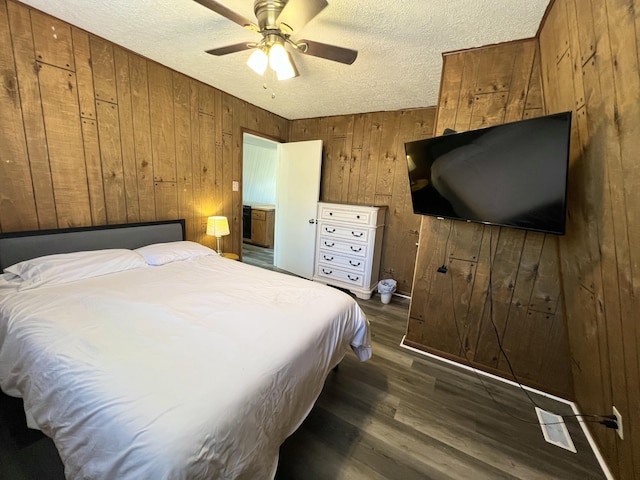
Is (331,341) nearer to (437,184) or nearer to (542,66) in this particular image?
(437,184)

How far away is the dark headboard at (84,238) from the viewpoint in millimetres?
1776

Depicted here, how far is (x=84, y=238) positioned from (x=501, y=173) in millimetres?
3062

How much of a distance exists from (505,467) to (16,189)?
352cm

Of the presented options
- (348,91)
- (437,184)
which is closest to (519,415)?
(437,184)

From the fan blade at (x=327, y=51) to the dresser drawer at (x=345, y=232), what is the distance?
206 centimetres

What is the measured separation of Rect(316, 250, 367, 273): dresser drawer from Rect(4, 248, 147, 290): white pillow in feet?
7.24

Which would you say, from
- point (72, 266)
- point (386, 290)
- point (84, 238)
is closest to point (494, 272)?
point (386, 290)

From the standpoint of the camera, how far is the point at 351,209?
3432 millimetres

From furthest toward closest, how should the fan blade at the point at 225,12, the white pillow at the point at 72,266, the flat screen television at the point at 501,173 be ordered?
the white pillow at the point at 72,266 → the flat screen television at the point at 501,173 → the fan blade at the point at 225,12

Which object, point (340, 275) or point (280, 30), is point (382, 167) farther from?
point (280, 30)

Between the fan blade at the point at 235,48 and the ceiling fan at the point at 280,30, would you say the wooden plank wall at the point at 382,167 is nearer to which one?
the ceiling fan at the point at 280,30

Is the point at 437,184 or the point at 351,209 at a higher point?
the point at 437,184

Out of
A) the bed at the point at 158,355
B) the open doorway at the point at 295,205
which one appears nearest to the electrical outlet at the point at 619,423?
the bed at the point at 158,355

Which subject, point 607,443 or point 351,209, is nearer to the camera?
point 607,443
